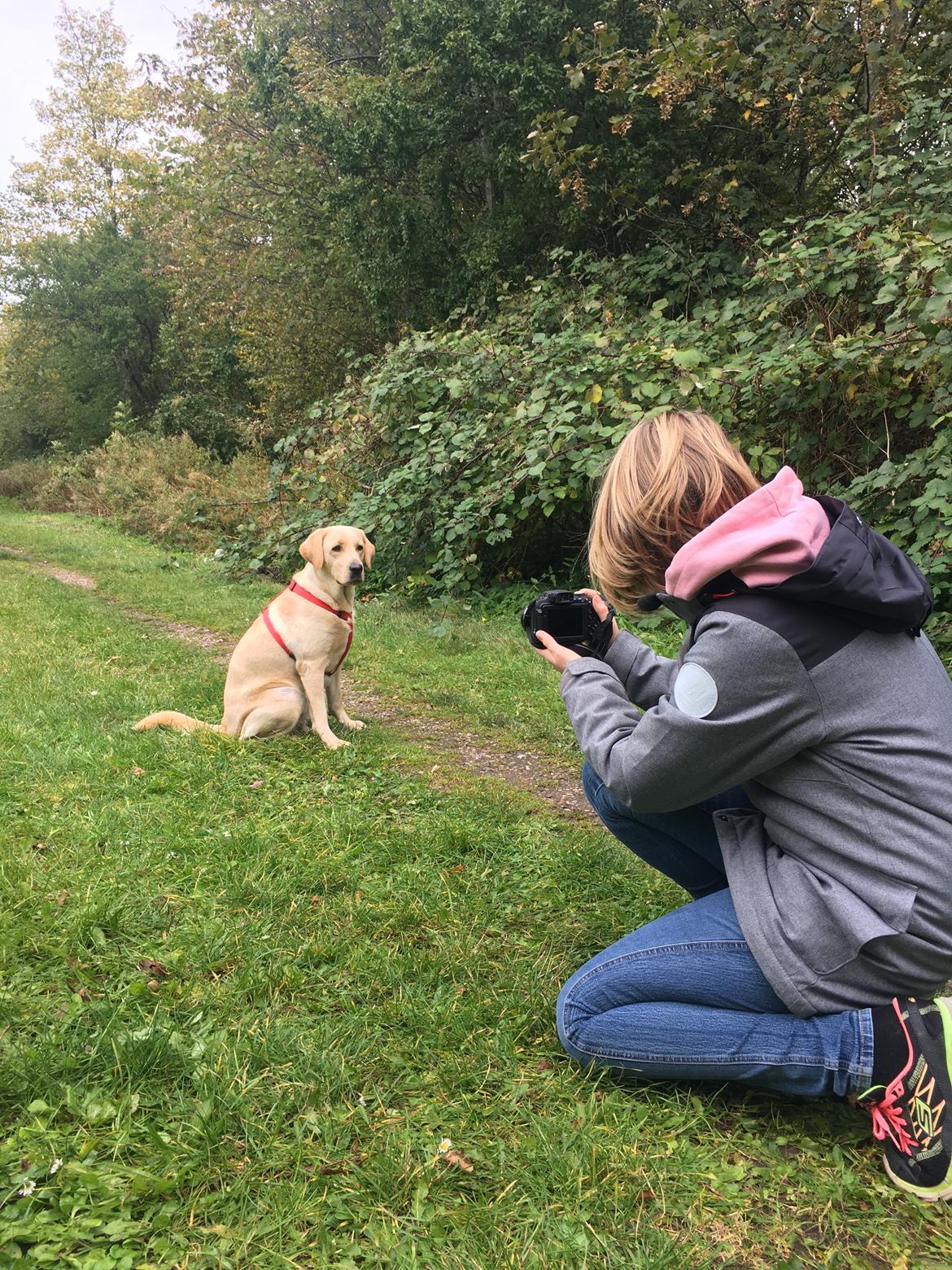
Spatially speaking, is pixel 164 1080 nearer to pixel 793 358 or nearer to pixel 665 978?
pixel 665 978

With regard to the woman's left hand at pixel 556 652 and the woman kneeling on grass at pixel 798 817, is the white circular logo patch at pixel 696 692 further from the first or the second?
the woman's left hand at pixel 556 652

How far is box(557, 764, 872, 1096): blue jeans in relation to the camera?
72.1 inches

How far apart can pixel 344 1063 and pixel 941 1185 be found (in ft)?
4.58

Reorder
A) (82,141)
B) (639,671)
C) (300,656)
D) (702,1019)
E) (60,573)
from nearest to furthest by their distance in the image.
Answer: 1. (702,1019)
2. (639,671)
3. (300,656)
4. (60,573)
5. (82,141)

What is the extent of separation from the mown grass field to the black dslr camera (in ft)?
3.28

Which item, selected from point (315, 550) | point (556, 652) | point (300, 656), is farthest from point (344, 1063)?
point (315, 550)

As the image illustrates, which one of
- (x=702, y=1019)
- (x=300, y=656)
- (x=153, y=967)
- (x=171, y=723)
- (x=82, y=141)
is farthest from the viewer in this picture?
(x=82, y=141)

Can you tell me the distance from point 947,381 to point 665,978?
4.66 meters

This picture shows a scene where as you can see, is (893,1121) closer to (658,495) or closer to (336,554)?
(658,495)

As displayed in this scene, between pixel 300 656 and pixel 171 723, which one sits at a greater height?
pixel 300 656

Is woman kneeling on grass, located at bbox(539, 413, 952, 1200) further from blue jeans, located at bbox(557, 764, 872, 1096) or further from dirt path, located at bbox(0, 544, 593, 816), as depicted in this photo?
dirt path, located at bbox(0, 544, 593, 816)

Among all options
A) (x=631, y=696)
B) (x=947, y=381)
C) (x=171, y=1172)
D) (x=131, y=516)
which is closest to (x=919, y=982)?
(x=631, y=696)

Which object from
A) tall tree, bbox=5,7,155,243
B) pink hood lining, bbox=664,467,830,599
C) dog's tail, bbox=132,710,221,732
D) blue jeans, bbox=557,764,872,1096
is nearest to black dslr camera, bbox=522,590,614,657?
pink hood lining, bbox=664,467,830,599

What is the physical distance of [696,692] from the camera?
1.79 metres
